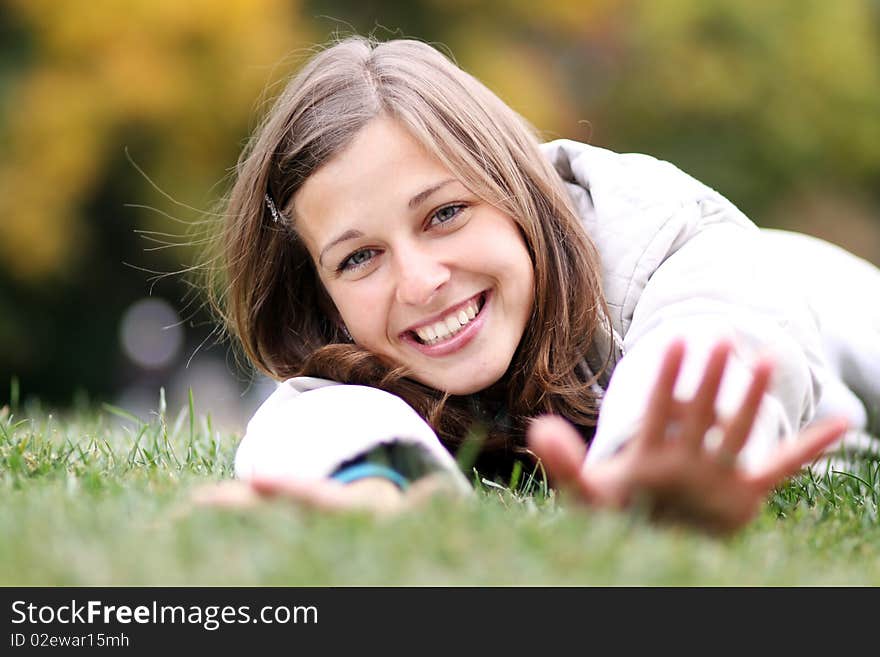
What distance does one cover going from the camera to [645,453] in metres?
1.63

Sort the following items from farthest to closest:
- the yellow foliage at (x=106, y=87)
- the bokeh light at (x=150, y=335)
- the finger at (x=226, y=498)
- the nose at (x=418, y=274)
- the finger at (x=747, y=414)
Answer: the bokeh light at (x=150, y=335), the yellow foliage at (x=106, y=87), the nose at (x=418, y=274), the finger at (x=226, y=498), the finger at (x=747, y=414)

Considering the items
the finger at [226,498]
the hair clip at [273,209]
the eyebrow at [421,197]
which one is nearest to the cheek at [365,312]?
the eyebrow at [421,197]

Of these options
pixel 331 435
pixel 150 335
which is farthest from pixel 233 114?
pixel 331 435

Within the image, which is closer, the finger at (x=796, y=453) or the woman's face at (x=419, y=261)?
the finger at (x=796, y=453)

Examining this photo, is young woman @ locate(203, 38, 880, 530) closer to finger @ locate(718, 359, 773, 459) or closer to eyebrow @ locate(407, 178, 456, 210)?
eyebrow @ locate(407, 178, 456, 210)

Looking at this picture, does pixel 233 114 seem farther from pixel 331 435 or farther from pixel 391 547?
pixel 391 547

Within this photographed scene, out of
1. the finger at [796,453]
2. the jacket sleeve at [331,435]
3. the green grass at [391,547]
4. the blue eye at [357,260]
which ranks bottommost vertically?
the green grass at [391,547]

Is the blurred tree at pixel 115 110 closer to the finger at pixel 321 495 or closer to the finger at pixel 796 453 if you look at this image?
the finger at pixel 321 495

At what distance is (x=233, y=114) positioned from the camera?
37.1 feet

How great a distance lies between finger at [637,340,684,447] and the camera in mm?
1568

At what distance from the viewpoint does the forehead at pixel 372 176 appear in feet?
8.35

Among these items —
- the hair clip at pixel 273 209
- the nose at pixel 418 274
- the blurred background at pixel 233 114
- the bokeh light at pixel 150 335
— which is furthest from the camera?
the bokeh light at pixel 150 335

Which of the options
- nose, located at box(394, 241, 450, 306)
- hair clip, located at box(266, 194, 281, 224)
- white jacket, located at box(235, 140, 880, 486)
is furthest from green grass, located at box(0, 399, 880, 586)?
hair clip, located at box(266, 194, 281, 224)
